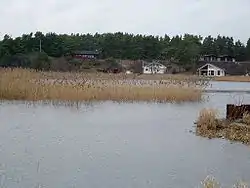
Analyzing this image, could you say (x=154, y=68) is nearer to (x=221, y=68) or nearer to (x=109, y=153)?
(x=221, y=68)

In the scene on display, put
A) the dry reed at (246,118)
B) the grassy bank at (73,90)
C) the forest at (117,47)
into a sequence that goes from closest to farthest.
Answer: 1. the dry reed at (246,118)
2. the grassy bank at (73,90)
3. the forest at (117,47)

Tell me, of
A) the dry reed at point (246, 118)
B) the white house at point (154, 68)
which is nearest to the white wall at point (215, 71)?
the white house at point (154, 68)

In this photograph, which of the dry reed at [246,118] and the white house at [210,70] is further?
the white house at [210,70]

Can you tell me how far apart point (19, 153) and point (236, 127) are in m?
6.51

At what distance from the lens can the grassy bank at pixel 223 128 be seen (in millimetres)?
12383

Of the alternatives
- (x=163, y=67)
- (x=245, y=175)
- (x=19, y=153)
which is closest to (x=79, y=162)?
(x=19, y=153)

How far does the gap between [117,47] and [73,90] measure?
2304 inches

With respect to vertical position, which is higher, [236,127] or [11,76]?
[11,76]

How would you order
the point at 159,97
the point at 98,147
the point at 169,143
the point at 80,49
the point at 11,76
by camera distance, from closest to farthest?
1. the point at 98,147
2. the point at 169,143
3. the point at 11,76
4. the point at 159,97
5. the point at 80,49

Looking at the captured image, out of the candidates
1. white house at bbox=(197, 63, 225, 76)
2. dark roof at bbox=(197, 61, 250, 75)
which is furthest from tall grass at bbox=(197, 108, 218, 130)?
dark roof at bbox=(197, 61, 250, 75)

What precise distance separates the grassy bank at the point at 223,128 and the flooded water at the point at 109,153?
441mm

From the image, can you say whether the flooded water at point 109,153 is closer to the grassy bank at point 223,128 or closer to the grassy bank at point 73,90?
the grassy bank at point 223,128

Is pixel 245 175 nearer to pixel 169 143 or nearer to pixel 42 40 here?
pixel 169 143

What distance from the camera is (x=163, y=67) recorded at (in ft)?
231
